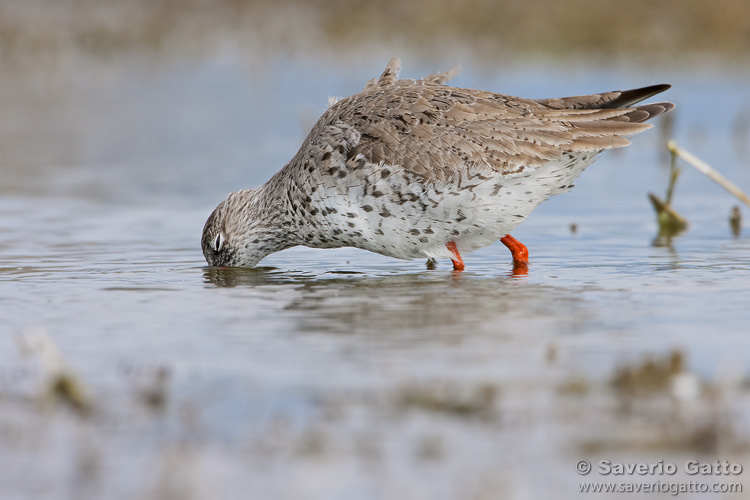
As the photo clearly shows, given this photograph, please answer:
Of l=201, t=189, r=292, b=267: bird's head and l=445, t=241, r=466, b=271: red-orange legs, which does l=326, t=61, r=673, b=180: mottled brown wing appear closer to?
l=445, t=241, r=466, b=271: red-orange legs

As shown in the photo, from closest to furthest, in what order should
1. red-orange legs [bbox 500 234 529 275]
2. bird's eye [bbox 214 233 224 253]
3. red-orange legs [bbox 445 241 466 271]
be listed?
1. red-orange legs [bbox 445 241 466 271]
2. red-orange legs [bbox 500 234 529 275]
3. bird's eye [bbox 214 233 224 253]

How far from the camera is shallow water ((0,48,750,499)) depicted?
14.1 ft

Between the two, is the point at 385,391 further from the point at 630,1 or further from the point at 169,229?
the point at 630,1

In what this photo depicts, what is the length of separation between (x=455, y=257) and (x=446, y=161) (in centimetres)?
91

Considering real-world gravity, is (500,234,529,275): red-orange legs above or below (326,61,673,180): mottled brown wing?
below

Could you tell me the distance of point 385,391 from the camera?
16.7ft

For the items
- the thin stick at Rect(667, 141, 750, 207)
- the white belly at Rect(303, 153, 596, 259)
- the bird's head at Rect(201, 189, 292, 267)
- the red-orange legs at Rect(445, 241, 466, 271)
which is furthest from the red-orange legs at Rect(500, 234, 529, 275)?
the bird's head at Rect(201, 189, 292, 267)

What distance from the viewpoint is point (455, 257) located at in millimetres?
8688

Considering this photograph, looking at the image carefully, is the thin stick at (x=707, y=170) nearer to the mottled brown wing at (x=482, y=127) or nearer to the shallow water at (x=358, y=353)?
the shallow water at (x=358, y=353)

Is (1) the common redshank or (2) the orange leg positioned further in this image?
(2) the orange leg

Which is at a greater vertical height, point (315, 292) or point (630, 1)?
point (630, 1)

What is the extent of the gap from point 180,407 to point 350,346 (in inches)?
51.6

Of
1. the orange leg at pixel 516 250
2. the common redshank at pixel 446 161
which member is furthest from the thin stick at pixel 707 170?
the orange leg at pixel 516 250

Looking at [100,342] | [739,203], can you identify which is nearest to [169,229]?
[100,342]
